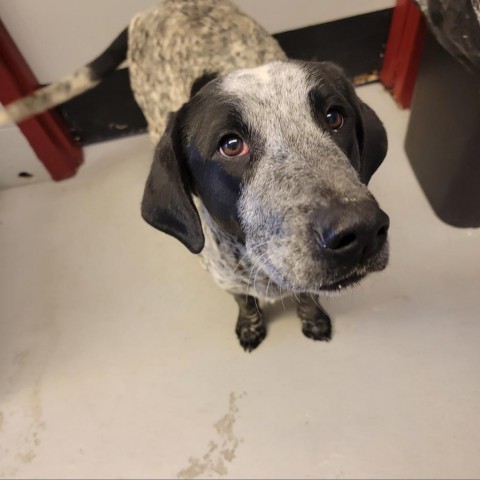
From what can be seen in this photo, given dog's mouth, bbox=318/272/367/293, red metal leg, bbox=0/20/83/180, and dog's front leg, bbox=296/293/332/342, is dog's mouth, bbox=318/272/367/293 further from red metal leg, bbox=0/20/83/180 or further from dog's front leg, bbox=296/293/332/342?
red metal leg, bbox=0/20/83/180

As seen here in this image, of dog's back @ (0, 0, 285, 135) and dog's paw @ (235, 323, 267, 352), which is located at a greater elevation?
dog's back @ (0, 0, 285, 135)

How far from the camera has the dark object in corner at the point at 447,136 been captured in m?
1.56

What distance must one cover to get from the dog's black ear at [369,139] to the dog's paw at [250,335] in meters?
0.71

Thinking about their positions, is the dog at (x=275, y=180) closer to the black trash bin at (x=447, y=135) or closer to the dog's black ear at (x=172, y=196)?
the dog's black ear at (x=172, y=196)

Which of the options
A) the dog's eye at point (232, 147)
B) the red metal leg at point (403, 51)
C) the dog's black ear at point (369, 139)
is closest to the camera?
the dog's eye at point (232, 147)

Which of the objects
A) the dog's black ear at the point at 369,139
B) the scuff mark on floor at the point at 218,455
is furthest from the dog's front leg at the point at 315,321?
the dog's black ear at the point at 369,139

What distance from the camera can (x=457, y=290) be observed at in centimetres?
173

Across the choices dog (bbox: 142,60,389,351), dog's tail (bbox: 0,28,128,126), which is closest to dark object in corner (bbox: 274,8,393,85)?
dog's tail (bbox: 0,28,128,126)

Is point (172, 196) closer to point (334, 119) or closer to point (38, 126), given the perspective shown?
point (334, 119)

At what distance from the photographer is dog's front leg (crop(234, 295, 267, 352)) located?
1.65m

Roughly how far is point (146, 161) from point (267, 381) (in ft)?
4.08

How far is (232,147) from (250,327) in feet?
2.69

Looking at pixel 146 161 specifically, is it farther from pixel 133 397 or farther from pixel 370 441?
pixel 370 441

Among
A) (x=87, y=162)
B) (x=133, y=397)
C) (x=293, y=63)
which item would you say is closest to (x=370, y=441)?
(x=133, y=397)
